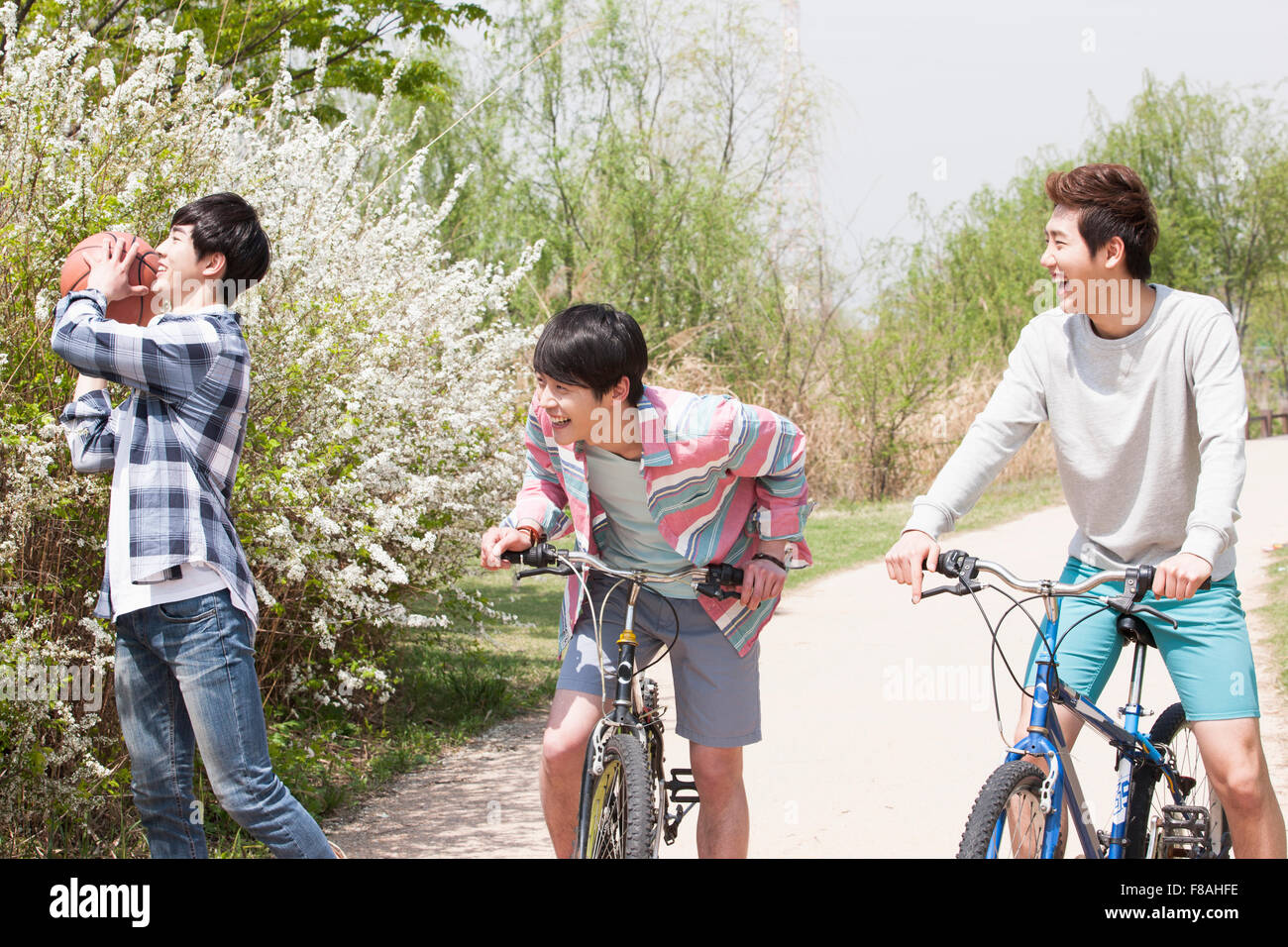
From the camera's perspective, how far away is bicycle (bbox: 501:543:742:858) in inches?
118

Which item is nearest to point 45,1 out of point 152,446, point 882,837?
point 152,446

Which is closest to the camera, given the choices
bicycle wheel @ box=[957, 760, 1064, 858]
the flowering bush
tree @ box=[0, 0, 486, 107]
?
bicycle wheel @ box=[957, 760, 1064, 858]

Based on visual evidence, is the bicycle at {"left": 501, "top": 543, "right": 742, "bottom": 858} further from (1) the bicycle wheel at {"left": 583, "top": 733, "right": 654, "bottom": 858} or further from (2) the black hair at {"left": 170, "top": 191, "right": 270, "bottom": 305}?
(2) the black hair at {"left": 170, "top": 191, "right": 270, "bottom": 305}

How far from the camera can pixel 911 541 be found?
9.70 feet

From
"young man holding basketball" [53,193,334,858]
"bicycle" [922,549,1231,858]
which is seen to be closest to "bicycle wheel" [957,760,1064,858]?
"bicycle" [922,549,1231,858]

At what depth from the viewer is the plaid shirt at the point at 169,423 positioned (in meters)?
3.05

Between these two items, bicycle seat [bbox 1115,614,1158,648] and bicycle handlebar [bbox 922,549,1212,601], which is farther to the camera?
bicycle seat [bbox 1115,614,1158,648]

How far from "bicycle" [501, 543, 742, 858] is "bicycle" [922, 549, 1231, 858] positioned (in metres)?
0.71

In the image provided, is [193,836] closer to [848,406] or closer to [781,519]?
[781,519]

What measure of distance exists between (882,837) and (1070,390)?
2.18m

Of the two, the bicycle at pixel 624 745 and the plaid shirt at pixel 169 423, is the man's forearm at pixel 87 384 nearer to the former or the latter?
the plaid shirt at pixel 169 423

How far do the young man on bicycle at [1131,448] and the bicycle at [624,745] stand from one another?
63cm

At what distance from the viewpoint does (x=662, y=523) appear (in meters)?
3.30

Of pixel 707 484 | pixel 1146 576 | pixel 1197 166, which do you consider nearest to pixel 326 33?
pixel 707 484
